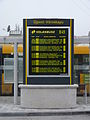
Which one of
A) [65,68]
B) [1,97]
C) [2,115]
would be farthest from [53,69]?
[1,97]

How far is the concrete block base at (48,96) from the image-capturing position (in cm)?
869

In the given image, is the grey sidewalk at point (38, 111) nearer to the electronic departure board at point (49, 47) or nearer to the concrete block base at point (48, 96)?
the concrete block base at point (48, 96)

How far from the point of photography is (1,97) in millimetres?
11227

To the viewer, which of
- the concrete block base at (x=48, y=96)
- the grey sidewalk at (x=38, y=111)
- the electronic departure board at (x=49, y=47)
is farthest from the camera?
the electronic departure board at (x=49, y=47)

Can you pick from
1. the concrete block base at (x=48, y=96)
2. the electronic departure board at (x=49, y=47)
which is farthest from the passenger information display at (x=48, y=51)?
the concrete block base at (x=48, y=96)

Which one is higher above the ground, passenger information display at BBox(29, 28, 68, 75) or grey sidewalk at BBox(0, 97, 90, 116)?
passenger information display at BBox(29, 28, 68, 75)

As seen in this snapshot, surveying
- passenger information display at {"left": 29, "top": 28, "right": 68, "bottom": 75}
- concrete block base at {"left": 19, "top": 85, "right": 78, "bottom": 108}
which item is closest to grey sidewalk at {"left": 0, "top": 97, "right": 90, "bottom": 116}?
concrete block base at {"left": 19, "top": 85, "right": 78, "bottom": 108}

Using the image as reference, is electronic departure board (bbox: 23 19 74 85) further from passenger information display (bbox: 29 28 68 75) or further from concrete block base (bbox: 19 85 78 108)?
concrete block base (bbox: 19 85 78 108)

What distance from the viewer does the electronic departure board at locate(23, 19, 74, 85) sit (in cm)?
892

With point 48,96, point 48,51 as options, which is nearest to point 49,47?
point 48,51

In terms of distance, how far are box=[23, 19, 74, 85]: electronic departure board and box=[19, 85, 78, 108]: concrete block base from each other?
408 millimetres

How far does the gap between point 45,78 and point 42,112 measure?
4.18 ft

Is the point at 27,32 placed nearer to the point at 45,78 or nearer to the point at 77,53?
the point at 45,78

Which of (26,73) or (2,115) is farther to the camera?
(26,73)
